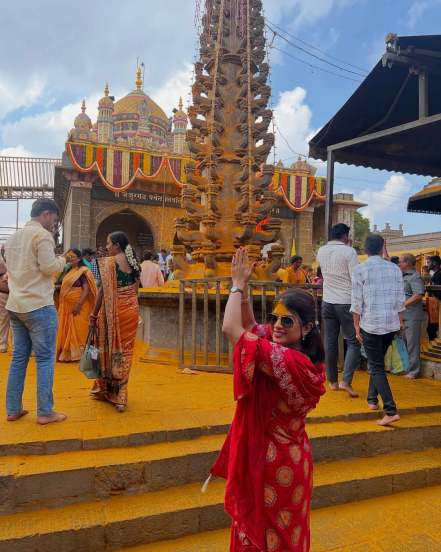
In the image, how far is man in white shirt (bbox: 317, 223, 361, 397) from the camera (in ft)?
14.5

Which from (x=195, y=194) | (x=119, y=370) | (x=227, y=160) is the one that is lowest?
(x=119, y=370)

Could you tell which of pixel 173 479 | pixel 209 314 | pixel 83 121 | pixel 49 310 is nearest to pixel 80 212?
pixel 83 121

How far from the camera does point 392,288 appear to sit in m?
3.84

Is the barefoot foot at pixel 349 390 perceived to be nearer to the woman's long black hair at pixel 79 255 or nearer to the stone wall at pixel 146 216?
the woman's long black hair at pixel 79 255

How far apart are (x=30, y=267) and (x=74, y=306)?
A: 118 inches

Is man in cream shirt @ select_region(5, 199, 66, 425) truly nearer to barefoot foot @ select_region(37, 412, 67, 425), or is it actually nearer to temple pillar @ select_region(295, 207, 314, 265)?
barefoot foot @ select_region(37, 412, 67, 425)

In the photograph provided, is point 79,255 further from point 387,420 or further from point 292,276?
point 387,420

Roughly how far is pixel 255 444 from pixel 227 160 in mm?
5526

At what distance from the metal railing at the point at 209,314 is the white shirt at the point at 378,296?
1192 mm

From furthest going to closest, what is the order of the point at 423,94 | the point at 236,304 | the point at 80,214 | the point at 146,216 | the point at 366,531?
1. the point at 146,216
2. the point at 80,214
3. the point at 423,94
4. the point at 366,531
5. the point at 236,304

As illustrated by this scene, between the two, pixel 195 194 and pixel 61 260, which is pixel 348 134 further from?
pixel 61 260

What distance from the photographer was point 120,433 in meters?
3.04

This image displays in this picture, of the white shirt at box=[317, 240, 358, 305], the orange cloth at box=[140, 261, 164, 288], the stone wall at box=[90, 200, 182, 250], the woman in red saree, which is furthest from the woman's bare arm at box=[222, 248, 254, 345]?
the stone wall at box=[90, 200, 182, 250]

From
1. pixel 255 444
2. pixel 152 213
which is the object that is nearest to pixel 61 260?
pixel 255 444
